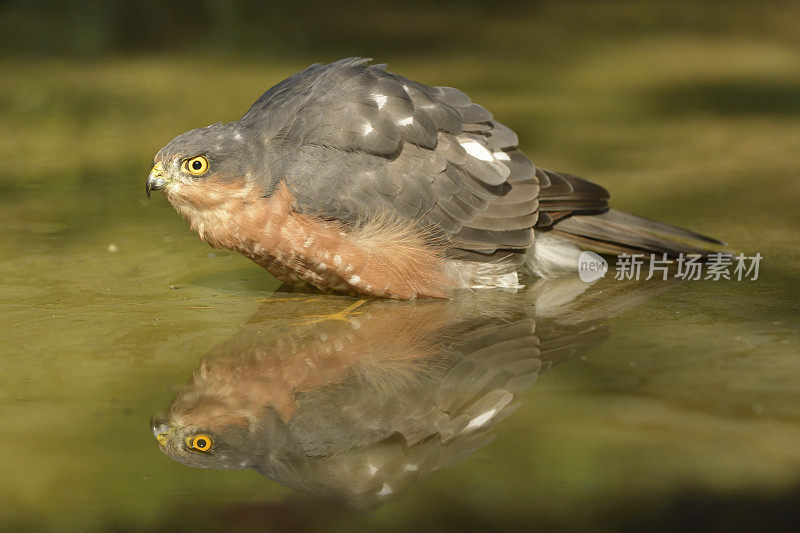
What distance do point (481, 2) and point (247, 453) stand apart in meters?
10.0

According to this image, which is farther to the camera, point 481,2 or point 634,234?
point 481,2

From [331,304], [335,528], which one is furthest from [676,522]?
[331,304]

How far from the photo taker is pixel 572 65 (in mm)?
9766

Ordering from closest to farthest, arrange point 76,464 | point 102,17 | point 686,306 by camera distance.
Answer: point 76,464 < point 686,306 < point 102,17

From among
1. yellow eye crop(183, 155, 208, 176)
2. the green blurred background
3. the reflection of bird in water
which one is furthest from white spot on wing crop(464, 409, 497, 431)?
yellow eye crop(183, 155, 208, 176)

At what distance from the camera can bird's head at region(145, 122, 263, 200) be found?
4.52 m

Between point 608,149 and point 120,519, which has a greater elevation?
point 608,149

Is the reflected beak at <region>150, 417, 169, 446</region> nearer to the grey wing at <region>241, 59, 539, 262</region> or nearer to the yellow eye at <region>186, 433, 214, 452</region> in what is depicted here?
the yellow eye at <region>186, 433, 214, 452</region>

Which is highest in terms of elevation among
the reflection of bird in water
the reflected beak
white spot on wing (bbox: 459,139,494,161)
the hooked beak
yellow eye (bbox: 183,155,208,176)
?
white spot on wing (bbox: 459,139,494,161)

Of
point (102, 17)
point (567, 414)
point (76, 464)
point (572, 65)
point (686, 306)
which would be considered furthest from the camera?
point (102, 17)

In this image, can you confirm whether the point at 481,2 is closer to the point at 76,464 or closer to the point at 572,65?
the point at 572,65

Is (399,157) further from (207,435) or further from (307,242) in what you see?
(207,435)

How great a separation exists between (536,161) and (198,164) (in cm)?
298

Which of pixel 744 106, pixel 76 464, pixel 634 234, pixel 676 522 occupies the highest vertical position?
pixel 744 106
